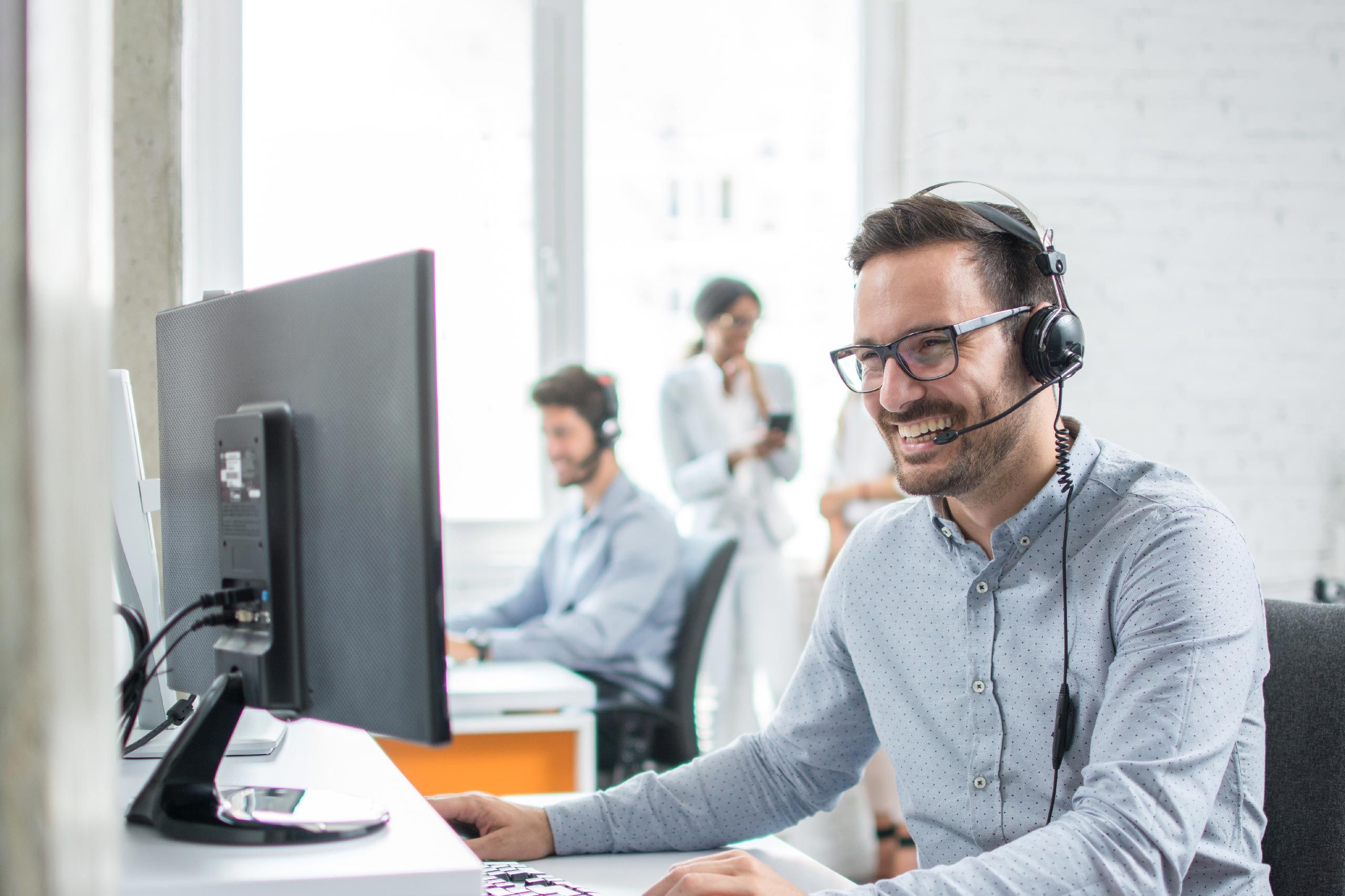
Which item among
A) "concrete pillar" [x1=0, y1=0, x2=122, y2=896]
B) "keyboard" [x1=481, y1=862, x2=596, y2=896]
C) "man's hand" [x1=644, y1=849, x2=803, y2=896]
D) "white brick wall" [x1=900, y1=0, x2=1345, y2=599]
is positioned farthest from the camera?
"white brick wall" [x1=900, y1=0, x2=1345, y2=599]

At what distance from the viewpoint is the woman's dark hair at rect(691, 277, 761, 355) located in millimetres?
3404

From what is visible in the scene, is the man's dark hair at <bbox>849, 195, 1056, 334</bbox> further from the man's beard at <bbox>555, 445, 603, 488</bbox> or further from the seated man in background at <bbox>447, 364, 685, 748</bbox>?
the man's beard at <bbox>555, 445, 603, 488</bbox>

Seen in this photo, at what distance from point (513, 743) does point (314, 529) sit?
4.93 feet

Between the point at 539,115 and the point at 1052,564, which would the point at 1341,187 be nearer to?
the point at 539,115

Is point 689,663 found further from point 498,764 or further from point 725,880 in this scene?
point 725,880

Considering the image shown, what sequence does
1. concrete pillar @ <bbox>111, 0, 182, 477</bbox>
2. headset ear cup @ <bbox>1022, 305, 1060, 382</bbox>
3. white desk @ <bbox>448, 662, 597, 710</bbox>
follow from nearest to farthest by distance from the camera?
headset ear cup @ <bbox>1022, 305, 1060, 382</bbox>
concrete pillar @ <bbox>111, 0, 182, 477</bbox>
white desk @ <bbox>448, 662, 597, 710</bbox>

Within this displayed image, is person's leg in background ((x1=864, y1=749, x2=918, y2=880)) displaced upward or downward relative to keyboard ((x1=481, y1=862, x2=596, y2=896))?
downward

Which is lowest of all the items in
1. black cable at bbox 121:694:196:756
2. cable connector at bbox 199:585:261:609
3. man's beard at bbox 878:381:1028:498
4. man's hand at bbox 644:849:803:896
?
man's hand at bbox 644:849:803:896

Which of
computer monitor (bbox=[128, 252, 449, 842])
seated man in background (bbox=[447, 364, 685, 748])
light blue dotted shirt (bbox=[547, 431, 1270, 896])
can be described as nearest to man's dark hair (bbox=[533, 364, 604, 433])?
seated man in background (bbox=[447, 364, 685, 748])

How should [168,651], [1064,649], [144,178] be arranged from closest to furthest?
[168,651] → [1064,649] → [144,178]

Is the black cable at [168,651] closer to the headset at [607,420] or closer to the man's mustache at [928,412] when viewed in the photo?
the man's mustache at [928,412]

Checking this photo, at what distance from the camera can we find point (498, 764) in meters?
2.25

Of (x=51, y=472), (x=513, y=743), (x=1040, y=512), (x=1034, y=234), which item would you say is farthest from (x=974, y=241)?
(x=513, y=743)

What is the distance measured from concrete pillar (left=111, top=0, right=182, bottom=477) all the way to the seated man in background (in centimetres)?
102
